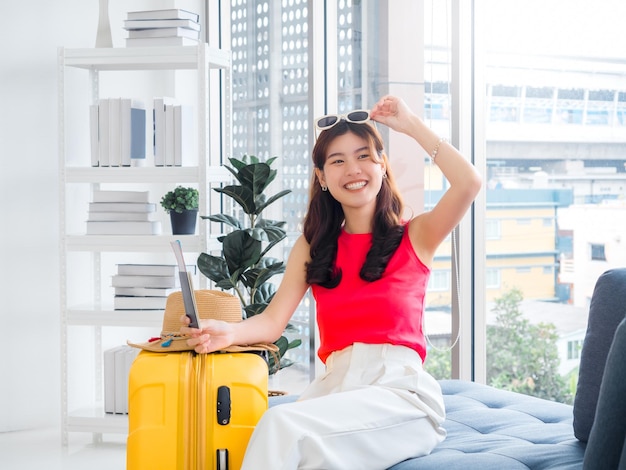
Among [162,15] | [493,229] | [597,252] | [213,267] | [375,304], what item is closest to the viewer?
[375,304]

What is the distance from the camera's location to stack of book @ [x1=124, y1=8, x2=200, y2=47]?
379cm

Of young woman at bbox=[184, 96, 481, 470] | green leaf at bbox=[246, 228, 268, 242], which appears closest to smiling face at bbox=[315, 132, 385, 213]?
young woman at bbox=[184, 96, 481, 470]

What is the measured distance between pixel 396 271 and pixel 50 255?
2.38 m

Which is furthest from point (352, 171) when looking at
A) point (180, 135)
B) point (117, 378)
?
point (117, 378)

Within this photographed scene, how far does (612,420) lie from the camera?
1640 mm

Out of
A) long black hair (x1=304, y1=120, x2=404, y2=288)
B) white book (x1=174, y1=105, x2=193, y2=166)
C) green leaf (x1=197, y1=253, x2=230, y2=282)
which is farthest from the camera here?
white book (x1=174, y1=105, x2=193, y2=166)

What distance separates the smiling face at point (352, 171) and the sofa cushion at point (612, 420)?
0.92 metres

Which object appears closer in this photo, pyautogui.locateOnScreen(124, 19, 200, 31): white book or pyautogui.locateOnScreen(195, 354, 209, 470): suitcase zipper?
pyautogui.locateOnScreen(195, 354, 209, 470): suitcase zipper

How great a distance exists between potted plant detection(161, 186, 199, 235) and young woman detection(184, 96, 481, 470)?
4.42 ft

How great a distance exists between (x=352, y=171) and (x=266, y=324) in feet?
1.56

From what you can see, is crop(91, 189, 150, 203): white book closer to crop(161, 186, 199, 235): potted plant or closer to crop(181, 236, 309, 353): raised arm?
crop(161, 186, 199, 235): potted plant

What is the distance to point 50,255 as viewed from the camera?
4234 millimetres

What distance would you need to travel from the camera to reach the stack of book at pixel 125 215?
382 cm

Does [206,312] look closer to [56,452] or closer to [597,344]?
[597,344]
